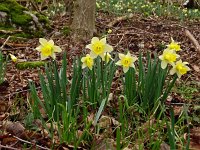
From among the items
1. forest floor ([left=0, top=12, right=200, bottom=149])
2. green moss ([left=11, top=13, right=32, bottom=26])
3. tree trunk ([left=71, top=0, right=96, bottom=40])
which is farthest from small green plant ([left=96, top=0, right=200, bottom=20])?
green moss ([left=11, top=13, right=32, bottom=26])

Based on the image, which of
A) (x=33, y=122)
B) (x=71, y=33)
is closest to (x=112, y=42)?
(x=71, y=33)

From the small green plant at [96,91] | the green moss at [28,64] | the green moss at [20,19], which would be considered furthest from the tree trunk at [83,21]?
the small green plant at [96,91]

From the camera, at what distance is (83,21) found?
5.87 metres

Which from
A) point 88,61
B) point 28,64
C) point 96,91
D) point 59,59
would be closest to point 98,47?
point 88,61

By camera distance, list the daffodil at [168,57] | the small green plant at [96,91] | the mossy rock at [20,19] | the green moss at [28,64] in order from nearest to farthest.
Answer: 1. the small green plant at [96,91]
2. the daffodil at [168,57]
3. the green moss at [28,64]
4. the mossy rock at [20,19]

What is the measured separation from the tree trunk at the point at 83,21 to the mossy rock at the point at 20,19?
0.59 metres

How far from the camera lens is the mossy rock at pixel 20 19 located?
5707mm

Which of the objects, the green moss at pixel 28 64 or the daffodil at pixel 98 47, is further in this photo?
the green moss at pixel 28 64

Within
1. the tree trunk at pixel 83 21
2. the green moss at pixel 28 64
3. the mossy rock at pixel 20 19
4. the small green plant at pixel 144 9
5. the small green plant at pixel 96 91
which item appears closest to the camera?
the small green plant at pixel 96 91

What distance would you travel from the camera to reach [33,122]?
219 cm

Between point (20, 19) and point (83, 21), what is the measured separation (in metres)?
1.01

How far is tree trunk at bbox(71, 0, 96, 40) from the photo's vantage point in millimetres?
5816

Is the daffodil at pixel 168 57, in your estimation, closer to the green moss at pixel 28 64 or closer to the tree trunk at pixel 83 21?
the green moss at pixel 28 64

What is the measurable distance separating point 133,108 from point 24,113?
74 centimetres
